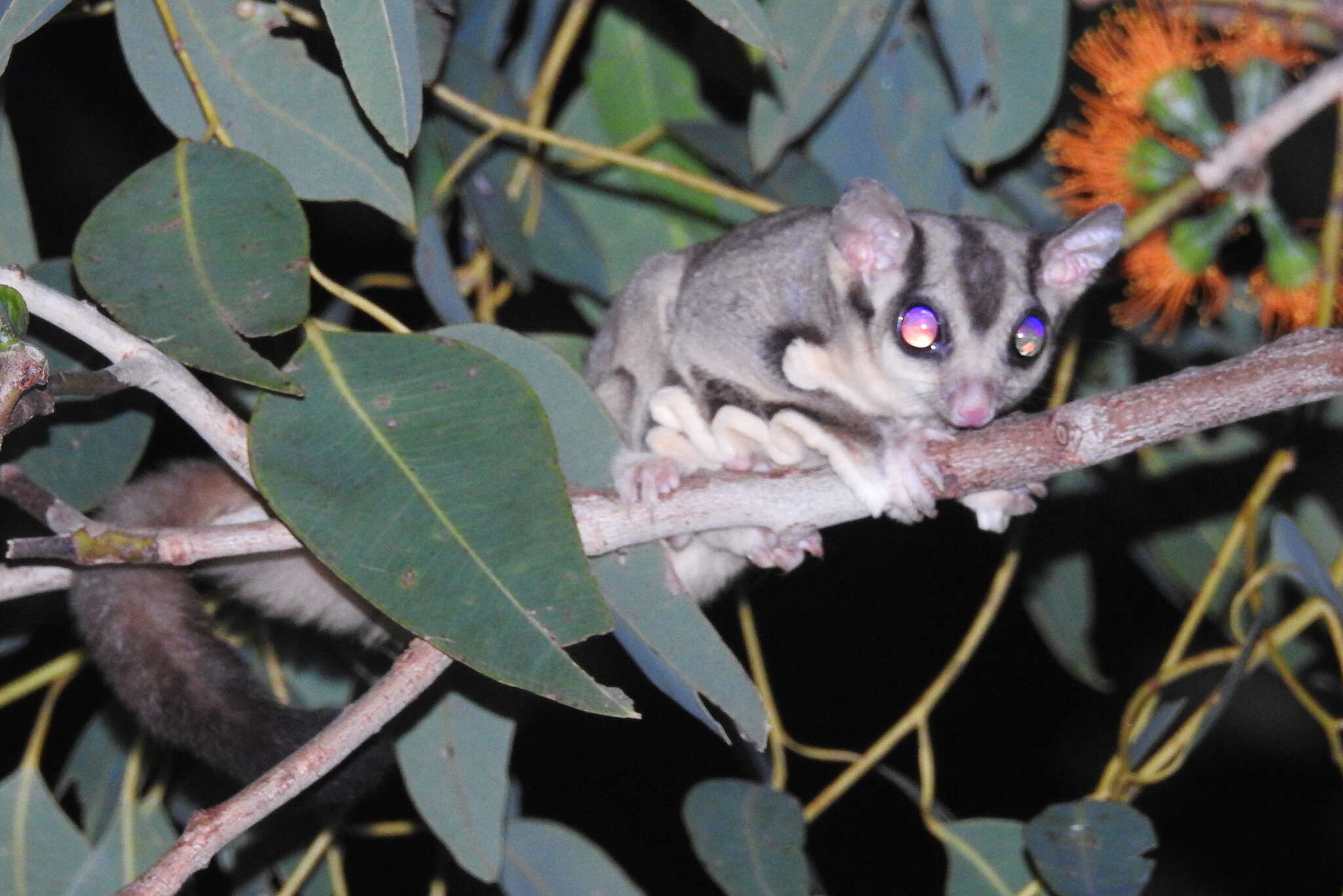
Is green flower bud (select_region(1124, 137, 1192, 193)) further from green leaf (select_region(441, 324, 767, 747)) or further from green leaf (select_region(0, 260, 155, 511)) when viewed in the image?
green leaf (select_region(0, 260, 155, 511))

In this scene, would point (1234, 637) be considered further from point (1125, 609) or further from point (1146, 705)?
point (1125, 609)

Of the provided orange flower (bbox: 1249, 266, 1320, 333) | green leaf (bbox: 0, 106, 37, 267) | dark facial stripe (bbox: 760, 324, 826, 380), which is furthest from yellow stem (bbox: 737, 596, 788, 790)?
green leaf (bbox: 0, 106, 37, 267)

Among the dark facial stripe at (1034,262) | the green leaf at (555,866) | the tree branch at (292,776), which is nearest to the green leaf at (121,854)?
the green leaf at (555,866)

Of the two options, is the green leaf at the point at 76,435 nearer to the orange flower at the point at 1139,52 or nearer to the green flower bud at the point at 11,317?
the green flower bud at the point at 11,317

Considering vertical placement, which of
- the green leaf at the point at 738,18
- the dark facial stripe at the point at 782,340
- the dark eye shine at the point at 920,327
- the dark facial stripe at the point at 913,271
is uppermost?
the green leaf at the point at 738,18

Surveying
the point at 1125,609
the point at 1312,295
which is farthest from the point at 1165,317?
the point at 1125,609

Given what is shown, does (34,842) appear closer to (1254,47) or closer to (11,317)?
(11,317)
